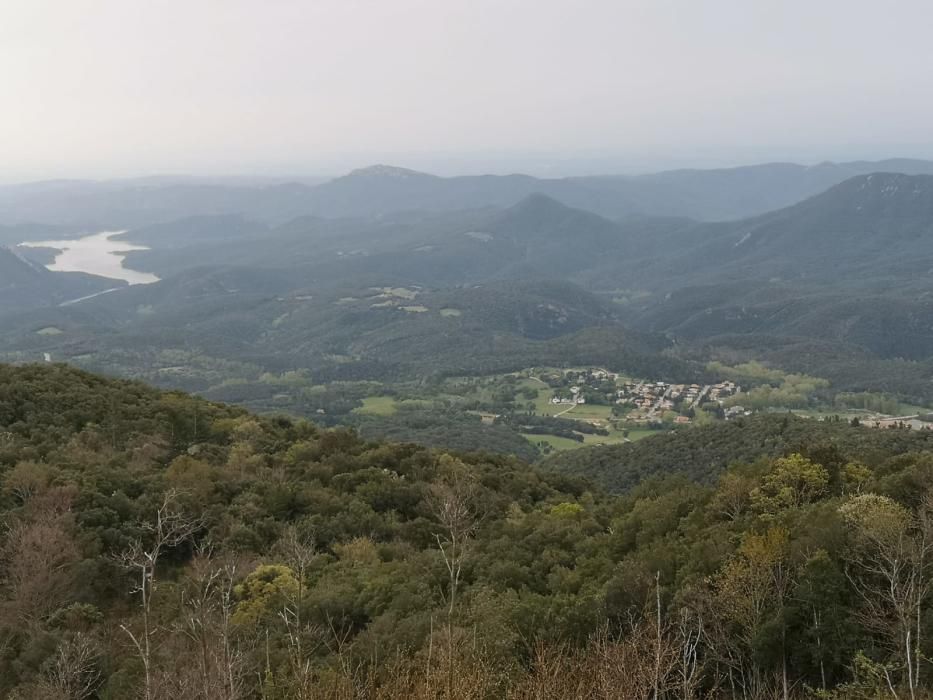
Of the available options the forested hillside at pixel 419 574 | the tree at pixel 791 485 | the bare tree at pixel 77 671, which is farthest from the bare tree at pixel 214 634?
the tree at pixel 791 485

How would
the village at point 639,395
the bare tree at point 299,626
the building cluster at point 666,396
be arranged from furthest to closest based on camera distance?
1. the building cluster at point 666,396
2. the village at point 639,395
3. the bare tree at point 299,626

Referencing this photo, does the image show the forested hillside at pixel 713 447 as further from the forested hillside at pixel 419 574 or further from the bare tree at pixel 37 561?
the bare tree at pixel 37 561

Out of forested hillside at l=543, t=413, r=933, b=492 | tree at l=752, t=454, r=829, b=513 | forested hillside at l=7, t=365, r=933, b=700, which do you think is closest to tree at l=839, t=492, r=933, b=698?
forested hillside at l=7, t=365, r=933, b=700

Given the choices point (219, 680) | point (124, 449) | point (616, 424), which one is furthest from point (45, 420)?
point (616, 424)

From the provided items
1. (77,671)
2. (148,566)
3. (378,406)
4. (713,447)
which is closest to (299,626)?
(148,566)

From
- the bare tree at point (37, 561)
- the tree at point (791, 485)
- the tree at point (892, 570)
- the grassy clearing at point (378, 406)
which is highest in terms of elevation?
the tree at point (892, 570)

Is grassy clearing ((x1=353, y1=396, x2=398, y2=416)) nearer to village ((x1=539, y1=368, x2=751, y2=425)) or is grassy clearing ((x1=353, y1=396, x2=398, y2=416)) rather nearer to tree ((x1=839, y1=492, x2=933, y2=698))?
village ((x1=539, y1=368, x2=751, y2=425))

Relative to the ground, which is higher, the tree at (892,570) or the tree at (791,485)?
the tree at (892,570)

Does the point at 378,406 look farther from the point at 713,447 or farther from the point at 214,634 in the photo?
the point at 214,634
